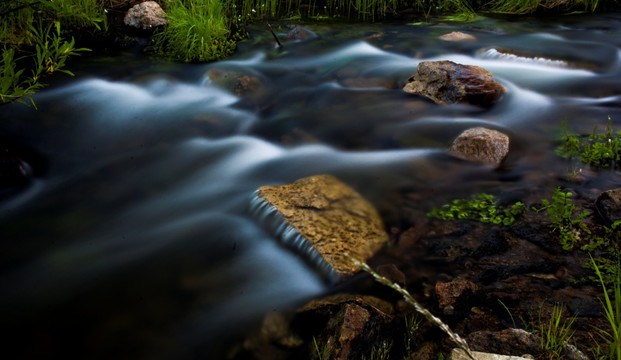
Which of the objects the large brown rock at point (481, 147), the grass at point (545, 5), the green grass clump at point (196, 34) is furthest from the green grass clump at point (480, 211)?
the grass at point (545, 5)

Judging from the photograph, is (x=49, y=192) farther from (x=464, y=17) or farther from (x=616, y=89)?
(x=464, y=17)

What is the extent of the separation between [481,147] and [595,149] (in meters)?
0.86

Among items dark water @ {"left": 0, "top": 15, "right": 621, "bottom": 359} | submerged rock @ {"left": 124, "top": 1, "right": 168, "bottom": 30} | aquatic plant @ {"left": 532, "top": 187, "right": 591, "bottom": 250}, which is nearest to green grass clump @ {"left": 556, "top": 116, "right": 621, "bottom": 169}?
dark water @ {"left": 0, "top": 15, "right": 621, "bottom": 359}

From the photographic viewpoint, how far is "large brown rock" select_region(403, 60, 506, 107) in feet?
15.5

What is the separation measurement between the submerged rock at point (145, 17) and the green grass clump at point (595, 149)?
235 inches

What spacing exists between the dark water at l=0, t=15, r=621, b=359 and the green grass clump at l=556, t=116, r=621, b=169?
153 millimetres

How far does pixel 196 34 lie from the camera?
6.11 metres

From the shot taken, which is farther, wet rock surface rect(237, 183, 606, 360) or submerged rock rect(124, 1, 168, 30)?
submerged rock rect(124, 1, 168, 30)

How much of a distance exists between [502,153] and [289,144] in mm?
1962

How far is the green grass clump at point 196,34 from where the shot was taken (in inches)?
239

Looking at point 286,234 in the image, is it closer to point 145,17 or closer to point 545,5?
point 145,17

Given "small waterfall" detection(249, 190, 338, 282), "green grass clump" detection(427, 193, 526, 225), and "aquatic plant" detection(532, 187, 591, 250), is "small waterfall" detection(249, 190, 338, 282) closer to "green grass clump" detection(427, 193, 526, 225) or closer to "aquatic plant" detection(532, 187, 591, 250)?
"green grass clump" detection(427, 193, 526, 225)

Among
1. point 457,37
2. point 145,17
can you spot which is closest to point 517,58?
point 457,37

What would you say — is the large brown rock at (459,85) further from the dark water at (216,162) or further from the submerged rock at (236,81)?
the submerged rock at (236,81)
